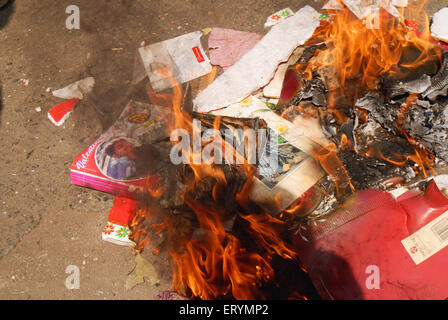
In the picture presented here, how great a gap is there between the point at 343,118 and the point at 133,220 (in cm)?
168

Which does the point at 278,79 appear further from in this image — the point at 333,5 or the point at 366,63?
the point at 333,5

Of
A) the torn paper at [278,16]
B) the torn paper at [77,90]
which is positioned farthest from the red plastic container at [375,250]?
the torn paper at [77,90]

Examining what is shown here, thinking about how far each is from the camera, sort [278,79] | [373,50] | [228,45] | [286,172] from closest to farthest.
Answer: [286,172], [373,50], [278,79], [228,45]

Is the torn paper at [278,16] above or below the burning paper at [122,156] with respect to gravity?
above

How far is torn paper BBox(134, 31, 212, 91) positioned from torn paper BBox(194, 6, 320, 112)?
0.24 m

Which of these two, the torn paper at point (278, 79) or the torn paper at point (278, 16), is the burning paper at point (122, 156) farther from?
the torn paper at point (278, 16)

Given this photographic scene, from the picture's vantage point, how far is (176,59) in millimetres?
2844

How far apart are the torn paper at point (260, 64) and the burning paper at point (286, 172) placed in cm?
40

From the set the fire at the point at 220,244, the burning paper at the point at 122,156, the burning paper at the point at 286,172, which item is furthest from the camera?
the burning paper at the point at 122,156

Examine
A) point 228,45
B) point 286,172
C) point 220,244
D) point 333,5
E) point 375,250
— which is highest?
point 333,5

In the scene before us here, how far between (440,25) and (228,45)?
1747 mm

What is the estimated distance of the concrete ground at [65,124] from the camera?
7.43 feet

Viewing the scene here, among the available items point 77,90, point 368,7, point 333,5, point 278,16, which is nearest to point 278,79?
point 278,16
